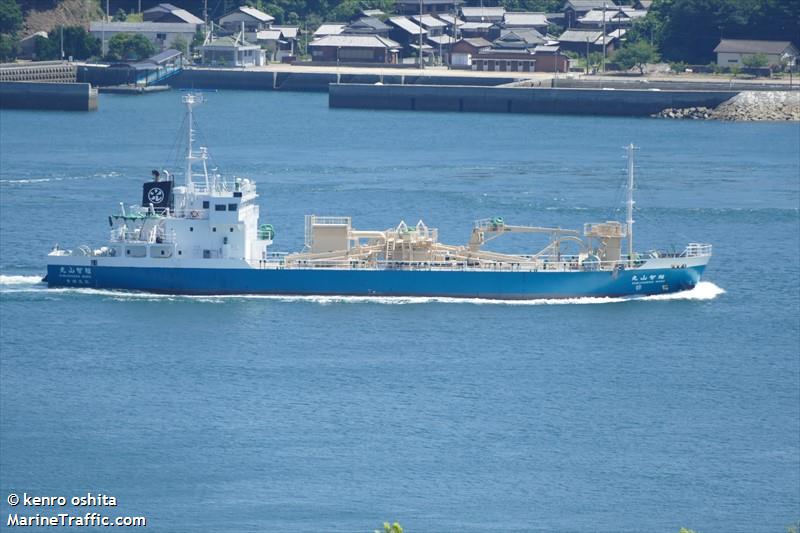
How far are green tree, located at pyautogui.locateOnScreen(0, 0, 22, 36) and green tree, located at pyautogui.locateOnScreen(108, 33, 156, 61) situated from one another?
554 cm

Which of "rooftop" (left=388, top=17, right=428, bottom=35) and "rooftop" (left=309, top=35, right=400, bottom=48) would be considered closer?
"rooftop" (left=309, top=35, right=400, bottom=48)

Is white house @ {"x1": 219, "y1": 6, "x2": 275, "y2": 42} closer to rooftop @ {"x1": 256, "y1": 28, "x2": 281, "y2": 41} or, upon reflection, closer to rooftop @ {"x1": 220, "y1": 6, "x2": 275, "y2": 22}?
rooftop @ {"x1": 220, "y1": 6, "x2": 275, "y2": 22}

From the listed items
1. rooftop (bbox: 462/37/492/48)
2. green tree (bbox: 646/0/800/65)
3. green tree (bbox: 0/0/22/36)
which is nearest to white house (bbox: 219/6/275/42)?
green tree (bbox: 0/0/22/36)

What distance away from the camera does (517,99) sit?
80.7 meters

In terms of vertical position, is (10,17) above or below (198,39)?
above

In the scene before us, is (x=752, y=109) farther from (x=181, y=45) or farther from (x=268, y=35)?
(x=181, y=45)

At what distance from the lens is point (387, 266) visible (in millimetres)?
39500

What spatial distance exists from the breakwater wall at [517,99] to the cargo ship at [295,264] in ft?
131

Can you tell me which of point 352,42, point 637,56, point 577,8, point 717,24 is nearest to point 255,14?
point 352,42

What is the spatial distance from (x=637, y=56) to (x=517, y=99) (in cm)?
989

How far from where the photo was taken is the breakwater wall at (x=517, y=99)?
259 ft

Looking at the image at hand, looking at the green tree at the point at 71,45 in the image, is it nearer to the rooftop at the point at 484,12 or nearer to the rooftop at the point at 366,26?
the rooftop at the point at 366,26

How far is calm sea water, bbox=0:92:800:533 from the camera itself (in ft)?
88.4

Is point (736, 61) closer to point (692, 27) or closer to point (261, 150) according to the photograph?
point (692, 27)
